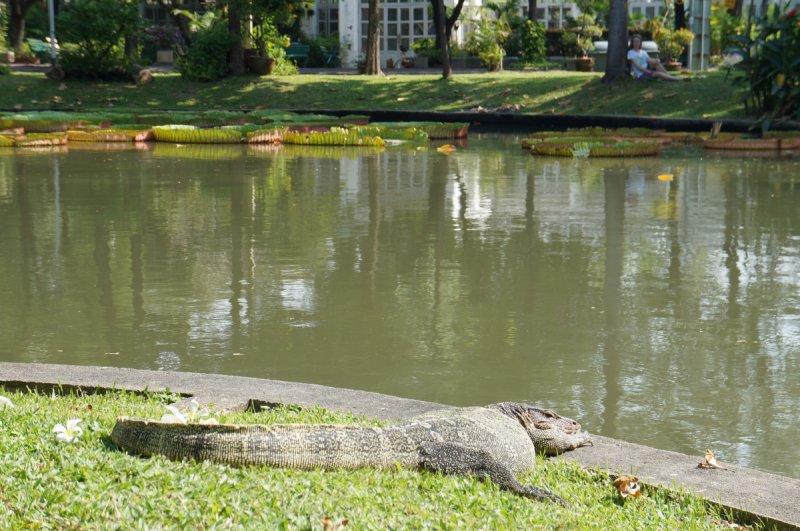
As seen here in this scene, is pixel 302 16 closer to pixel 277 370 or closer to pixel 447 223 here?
pixel 447 223

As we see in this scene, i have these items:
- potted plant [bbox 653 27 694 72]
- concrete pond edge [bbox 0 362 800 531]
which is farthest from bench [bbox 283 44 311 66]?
concrete pond edge [bbox 0 362 800 531]

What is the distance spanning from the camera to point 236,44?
90.9 feet

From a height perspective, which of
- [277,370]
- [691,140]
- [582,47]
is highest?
[582,47]

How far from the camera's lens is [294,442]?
A: 10.1ft

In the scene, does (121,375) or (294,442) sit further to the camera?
(121,375)

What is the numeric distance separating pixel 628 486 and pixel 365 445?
3.19ft

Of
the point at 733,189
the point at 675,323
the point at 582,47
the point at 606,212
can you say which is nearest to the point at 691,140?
the point at 733,189

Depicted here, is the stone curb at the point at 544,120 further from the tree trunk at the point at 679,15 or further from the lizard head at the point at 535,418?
the lizard head at the point at 535,418

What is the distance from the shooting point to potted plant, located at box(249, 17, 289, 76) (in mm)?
28047

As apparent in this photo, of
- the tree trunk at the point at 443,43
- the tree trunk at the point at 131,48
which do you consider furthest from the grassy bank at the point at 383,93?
the tree trunk at the point at 131,48

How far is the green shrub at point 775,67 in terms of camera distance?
1781 centimetres

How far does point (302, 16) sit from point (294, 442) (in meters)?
38.4

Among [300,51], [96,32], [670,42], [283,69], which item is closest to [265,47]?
[283,69]

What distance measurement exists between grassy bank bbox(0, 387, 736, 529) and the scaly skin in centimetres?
6
